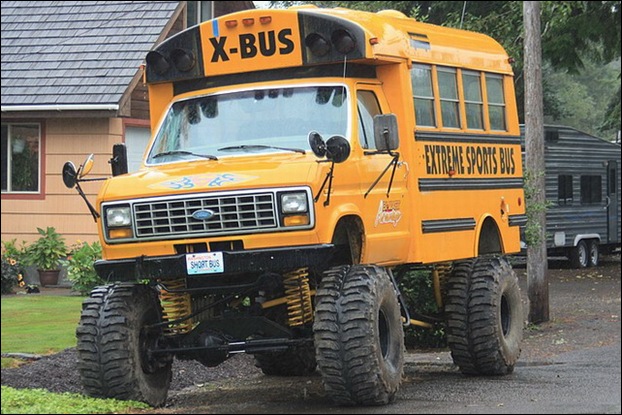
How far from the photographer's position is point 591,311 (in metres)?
20.9

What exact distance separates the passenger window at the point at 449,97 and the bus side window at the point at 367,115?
1353 mm

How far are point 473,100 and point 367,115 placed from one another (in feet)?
8.16

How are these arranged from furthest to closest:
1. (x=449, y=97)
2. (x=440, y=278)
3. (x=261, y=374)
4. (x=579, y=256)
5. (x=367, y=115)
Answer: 1. (x=579, y=256)
2. (x=261, y=374)
3. (x=440, y=278)
4. (x=449, y=97)
5. (x=367, y=115)

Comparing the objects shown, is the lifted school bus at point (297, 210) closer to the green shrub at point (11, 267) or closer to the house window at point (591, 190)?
the green shrub at point (11, 267)

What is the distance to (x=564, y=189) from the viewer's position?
30250mm

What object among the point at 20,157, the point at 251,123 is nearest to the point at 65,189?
the point at 20,157

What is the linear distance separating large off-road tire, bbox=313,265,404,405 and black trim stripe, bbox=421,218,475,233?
179 centimetres

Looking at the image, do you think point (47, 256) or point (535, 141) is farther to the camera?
point (47, 256)

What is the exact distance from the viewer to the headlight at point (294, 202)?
10.6m

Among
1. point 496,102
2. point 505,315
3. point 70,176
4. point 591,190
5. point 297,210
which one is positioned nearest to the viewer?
point 297,210

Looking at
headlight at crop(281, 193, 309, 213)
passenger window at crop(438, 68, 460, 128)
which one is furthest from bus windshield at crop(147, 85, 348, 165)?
passenger window at crop(438, 68, 460, 128)

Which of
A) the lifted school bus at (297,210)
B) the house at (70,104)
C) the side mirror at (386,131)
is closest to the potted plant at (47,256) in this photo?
the house at (70,104)

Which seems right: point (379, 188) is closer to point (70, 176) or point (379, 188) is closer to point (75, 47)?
point (70, 176)

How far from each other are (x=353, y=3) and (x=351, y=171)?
18.8 meters
